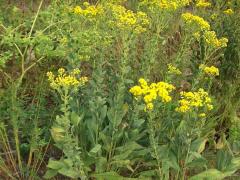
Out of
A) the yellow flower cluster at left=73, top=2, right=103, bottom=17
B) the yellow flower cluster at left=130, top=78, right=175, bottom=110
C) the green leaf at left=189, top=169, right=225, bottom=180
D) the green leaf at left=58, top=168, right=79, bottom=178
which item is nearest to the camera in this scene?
the yellow flower cluster at left=130, top=78, right=175, bottom=110

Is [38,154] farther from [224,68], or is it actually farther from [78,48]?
[224,68]

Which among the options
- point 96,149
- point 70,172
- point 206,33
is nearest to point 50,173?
point 70,172

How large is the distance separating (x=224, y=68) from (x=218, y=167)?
1.13 m

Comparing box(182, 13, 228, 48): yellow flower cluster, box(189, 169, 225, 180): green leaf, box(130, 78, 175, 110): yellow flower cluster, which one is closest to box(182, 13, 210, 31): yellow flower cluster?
box(182, 13, 228, 48): yellow flower cluster

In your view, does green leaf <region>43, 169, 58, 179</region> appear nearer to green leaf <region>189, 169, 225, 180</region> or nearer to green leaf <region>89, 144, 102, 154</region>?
A: green leaf <region>89, 144, 102, 154</region>

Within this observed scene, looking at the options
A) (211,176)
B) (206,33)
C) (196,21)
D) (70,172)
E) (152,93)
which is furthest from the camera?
(196,21)

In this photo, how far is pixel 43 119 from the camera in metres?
3.17

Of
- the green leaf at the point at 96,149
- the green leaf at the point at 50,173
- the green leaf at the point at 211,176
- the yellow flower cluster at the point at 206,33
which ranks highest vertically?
the yellow flower cluster at the point at 206,33

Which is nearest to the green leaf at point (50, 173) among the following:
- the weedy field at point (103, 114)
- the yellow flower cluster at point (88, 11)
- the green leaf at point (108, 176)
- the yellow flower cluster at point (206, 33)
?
the weedy field at point (103, 114)

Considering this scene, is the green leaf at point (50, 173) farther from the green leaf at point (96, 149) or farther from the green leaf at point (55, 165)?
the green leaf at point (96, 149)

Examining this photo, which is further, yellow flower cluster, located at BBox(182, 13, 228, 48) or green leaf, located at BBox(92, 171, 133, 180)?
yellow flower cluster, located at BBox(182, 13, 228, 48)

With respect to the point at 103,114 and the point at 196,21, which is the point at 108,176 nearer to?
the point at 103,114

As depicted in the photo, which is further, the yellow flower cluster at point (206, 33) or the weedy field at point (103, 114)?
the yellow flower cluster at point (206, 33)

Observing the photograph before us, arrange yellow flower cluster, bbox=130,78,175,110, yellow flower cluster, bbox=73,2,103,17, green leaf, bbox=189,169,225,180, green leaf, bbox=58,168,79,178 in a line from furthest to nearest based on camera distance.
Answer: yellow flower cluster, bbox=73,2,103,17 → green leaf, bbox=189,169,225,180 → green leaf, bbox=58,168,79,178 → yellow flower cluster, bbox=130,78,175,110
